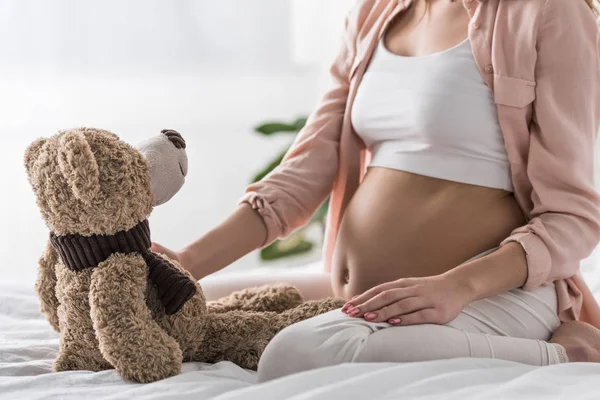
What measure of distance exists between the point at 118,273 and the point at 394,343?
358 millimetres

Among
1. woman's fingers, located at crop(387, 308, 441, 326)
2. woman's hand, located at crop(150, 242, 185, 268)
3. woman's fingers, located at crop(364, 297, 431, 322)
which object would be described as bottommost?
woman's fingers, located at crop(387, 308, 441, 326)

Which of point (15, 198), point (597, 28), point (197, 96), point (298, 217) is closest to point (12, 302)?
point (298, 217)

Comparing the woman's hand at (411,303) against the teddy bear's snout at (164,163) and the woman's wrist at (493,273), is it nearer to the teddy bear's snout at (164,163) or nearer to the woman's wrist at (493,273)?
the woman's wrist at (493,273)

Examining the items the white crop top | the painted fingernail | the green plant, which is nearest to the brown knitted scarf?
the painted fingernail

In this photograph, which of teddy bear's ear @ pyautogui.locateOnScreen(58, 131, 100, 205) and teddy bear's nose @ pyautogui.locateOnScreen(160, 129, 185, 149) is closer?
teddy bear's ear @ pyautogui.locateOnScreen(58, 131, 100, 205)

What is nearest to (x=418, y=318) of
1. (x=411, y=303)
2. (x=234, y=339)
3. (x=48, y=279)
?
(x=411, y=303)

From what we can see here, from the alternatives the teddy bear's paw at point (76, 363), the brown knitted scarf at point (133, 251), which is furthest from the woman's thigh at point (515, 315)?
Answer: the teddy bear's paw at point (76, 363)

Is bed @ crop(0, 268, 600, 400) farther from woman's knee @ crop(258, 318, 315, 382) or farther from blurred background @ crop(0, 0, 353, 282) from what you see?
blurred background @ crop(0, 0, 353, 282)

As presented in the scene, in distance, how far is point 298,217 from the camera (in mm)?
1523

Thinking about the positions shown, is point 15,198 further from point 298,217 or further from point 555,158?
point 555,158

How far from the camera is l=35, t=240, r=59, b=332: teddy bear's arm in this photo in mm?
1117

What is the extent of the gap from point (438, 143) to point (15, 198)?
190 cm

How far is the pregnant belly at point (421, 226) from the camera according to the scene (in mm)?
1258

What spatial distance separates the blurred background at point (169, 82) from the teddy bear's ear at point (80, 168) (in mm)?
1686
